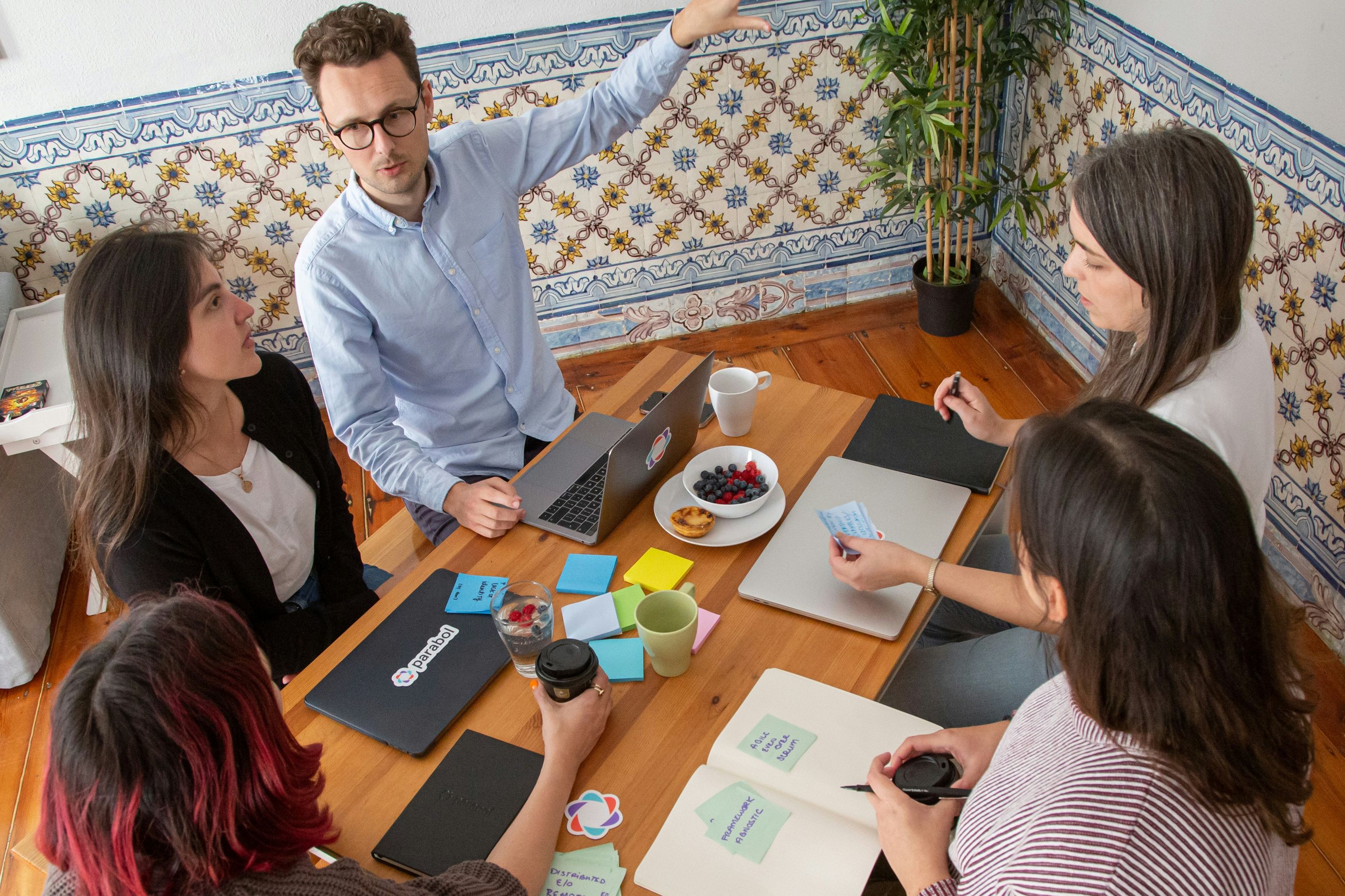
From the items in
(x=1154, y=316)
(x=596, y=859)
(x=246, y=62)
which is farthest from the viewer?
(x=246, y=62)

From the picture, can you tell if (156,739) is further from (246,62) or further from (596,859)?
(246,62)

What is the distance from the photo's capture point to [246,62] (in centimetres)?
288

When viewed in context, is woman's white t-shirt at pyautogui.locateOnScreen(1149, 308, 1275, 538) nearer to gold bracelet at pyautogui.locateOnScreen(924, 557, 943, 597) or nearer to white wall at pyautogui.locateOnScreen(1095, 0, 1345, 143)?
gold bracelet at pyautogui.locateOnScreen(924, 557, 943, 597)

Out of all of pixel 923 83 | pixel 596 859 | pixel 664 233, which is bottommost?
pixel 664 233

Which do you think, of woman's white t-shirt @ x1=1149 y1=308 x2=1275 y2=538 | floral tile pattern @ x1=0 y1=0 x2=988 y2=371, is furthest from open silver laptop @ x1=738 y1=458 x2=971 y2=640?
floral tile pattern @ x1=0 y1=0 x2=988 y2=371

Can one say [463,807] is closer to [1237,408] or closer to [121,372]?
[121,372]

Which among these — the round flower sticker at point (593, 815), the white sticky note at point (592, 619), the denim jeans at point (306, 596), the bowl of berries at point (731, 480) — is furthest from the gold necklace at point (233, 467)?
the round flower sticker at point (593, 815)

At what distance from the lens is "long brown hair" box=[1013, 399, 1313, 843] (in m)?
0.91

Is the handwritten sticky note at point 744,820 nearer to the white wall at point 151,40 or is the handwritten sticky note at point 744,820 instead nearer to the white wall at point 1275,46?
the white wall at point 1275,46

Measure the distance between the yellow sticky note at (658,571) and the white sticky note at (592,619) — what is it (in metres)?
0.06

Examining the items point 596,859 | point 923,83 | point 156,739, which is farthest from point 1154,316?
point 923,83

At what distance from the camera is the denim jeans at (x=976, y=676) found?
5.04 ft

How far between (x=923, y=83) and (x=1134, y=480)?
2.45 meters

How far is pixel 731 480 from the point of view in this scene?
1620 mm
